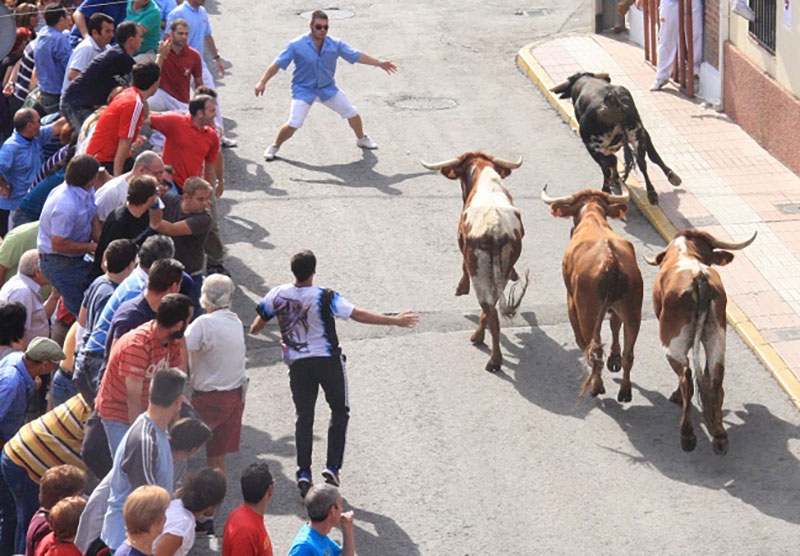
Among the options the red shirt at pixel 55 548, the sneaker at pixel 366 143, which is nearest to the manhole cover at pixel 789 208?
the sneaker at pixel 366 143

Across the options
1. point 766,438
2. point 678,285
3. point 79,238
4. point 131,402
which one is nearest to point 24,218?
point 79,238

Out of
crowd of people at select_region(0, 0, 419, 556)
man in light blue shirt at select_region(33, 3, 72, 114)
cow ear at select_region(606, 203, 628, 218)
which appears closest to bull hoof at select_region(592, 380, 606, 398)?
cow ear at select_region(606, 203, 628, 218)

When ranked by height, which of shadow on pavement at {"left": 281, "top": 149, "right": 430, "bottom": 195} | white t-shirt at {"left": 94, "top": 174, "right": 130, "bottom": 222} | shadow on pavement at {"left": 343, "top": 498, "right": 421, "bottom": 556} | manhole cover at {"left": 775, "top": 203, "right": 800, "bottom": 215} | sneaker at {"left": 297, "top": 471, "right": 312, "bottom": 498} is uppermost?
white t-shirt at {"left": 94, "top": 174, "right": 130, "bottom": 222}

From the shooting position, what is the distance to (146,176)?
11219mm

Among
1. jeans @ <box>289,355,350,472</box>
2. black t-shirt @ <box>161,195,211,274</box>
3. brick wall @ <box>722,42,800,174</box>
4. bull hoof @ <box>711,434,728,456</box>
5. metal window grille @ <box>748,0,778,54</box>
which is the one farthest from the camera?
metal window grille @ <box>748,0,778,54</box>

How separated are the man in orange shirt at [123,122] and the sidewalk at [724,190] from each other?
5881 millimetres

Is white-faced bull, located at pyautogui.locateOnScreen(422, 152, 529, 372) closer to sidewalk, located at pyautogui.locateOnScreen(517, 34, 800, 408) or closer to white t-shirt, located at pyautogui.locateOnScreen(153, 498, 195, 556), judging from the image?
sidewalk, located at pyautogui.locateOnScreen(517, 34, 800, 408)

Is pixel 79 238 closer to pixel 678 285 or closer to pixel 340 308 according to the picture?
pixel 340 308

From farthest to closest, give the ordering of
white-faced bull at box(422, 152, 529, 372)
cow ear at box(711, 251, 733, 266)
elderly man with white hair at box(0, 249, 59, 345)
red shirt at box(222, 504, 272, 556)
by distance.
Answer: white-faced bull at box(422, 152, 529, 372) < cow ear at box(711, 251, 733, 266) < elderly man with white hair at box(0, 249, 59, 345) < red shirt at box(222, 504, 272, 556)

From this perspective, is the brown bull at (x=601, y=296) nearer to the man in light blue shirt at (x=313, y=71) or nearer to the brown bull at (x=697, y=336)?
the brown bull at (x=697, y=336)

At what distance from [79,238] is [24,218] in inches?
88.6

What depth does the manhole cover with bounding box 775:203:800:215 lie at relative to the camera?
626 inches

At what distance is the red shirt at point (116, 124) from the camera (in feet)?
43.1

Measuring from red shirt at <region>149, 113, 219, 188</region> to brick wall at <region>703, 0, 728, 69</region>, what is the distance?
27.5 feet
